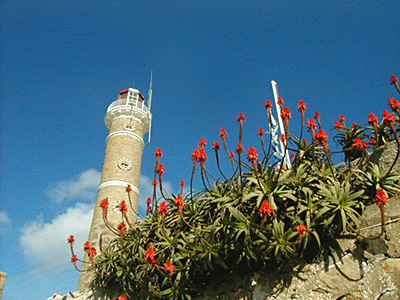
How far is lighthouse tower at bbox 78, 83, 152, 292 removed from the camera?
663 inches

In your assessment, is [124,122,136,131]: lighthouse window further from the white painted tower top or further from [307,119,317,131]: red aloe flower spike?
[307,119,317,131]: red aloe flower spike

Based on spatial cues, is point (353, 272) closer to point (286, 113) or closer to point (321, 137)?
point (321, 137)

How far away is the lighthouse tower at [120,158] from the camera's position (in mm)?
16844

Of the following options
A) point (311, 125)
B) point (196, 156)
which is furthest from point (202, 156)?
point (311, 125)

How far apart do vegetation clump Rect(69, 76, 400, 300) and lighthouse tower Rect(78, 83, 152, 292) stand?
1152 centimetres

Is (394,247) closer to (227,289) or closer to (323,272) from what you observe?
(323,272)

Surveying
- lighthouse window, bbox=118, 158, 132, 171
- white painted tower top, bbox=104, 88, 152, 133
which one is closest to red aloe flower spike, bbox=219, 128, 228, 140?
lighthouse window, bbox=118, 158, 132, 171

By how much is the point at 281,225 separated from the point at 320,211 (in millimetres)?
450

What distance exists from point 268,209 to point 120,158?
16.6 metres

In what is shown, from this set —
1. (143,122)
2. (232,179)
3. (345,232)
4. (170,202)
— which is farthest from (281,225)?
(143,122)

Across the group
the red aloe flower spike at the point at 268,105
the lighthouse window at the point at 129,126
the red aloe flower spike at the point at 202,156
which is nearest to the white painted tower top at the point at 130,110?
the lighthouse window at the point at 129,126

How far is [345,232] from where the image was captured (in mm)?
3445

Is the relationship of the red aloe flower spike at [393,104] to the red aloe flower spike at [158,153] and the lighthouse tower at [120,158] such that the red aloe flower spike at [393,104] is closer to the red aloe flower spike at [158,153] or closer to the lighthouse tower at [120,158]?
the red aloe flower spike at [158,153]

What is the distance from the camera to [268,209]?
3.21 metres
